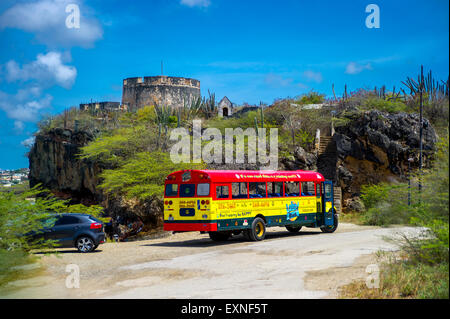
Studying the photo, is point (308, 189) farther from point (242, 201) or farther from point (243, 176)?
point (242, 201)

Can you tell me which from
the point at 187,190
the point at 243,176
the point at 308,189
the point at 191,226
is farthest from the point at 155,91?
the point at 191,226

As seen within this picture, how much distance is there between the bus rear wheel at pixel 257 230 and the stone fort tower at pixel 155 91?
47432 millimetres

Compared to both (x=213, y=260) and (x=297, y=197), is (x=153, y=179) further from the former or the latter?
(x=213, y=260)

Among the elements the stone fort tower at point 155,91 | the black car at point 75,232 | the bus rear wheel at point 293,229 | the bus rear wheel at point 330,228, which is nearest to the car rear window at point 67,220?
the black car at point 75,232

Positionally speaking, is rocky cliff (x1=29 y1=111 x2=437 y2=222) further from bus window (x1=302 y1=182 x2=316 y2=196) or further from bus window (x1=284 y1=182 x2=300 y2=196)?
bus window (x1=284 y1=182 x2=300 y2=196)

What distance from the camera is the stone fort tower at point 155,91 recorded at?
221 feet

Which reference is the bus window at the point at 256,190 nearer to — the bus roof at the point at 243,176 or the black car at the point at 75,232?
the bus roof at the point at 243,176

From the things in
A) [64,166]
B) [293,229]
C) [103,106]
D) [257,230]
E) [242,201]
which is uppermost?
[103,106]

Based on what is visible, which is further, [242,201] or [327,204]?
[327,204]

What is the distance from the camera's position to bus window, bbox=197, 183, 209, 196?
19078 mm

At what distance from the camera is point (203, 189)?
19.2m

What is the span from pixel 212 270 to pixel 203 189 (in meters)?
5.72

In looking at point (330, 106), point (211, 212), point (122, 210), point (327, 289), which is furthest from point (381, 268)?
point (330, 106)

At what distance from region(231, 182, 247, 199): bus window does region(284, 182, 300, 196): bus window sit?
259 cm
